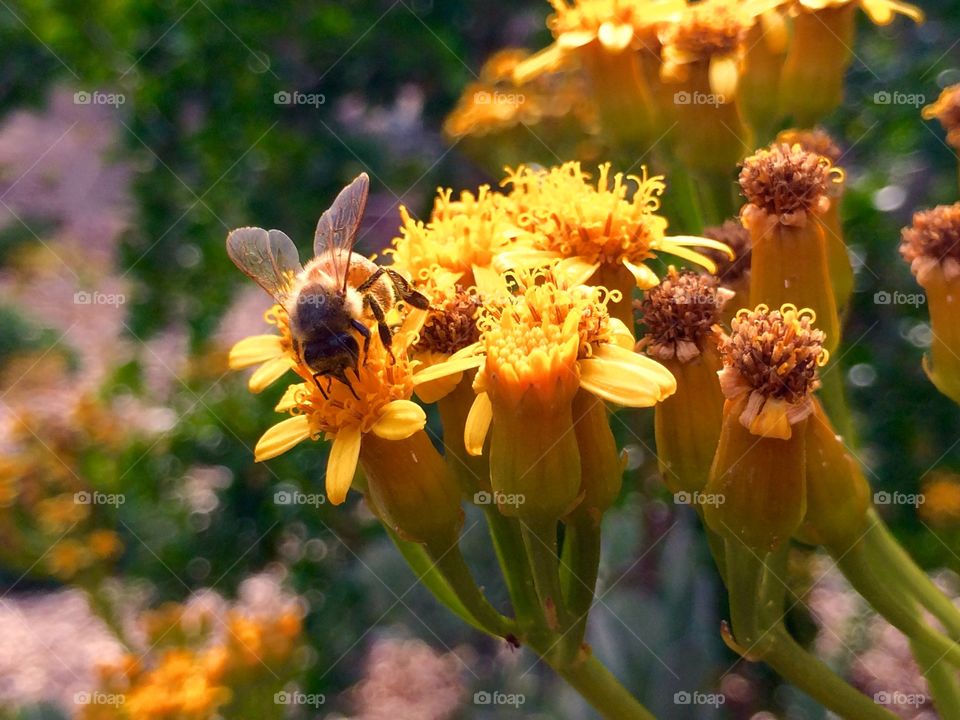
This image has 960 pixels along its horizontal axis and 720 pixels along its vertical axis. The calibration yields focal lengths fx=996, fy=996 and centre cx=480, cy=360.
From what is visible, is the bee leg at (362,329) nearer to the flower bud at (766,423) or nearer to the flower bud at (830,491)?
the flower bud at (766,423)

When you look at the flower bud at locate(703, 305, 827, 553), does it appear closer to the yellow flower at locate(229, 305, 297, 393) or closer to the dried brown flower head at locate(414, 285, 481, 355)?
the dried brown flower head at locate(414, 285, 481, 355)

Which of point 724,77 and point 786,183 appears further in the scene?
point 724,77

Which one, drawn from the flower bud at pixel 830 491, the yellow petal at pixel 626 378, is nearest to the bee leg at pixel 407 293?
the yellow petal at pixel 626 378

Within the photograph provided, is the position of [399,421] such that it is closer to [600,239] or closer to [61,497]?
[600,239]

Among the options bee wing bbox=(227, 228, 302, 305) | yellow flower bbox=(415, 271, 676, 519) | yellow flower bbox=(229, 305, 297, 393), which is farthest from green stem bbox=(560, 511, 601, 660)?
bee wing bbox=(227, 228, 302, 305)

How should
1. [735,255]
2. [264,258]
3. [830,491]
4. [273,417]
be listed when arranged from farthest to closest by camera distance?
[273,417], [264,258], [735,255], [830,491]

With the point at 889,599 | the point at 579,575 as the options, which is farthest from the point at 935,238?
the point at 579,575
